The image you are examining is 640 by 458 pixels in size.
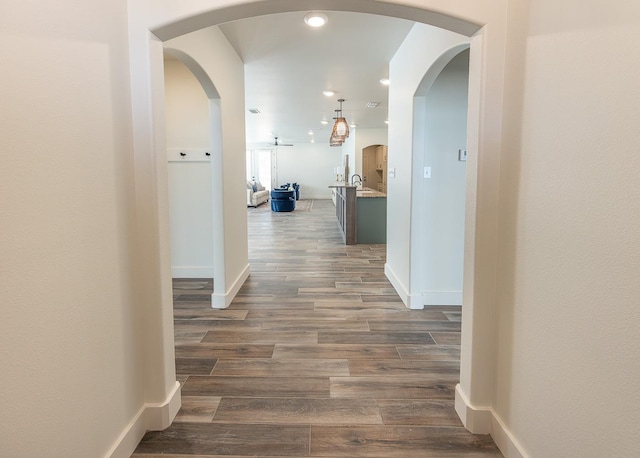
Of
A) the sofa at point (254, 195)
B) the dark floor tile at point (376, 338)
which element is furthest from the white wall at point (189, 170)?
the sofa at point (254, 195)

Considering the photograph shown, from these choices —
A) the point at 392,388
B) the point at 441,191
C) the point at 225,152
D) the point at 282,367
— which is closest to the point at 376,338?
the point at 392,388

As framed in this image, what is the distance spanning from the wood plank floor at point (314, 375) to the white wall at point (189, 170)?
1.41ft

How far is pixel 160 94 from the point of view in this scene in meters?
1.75

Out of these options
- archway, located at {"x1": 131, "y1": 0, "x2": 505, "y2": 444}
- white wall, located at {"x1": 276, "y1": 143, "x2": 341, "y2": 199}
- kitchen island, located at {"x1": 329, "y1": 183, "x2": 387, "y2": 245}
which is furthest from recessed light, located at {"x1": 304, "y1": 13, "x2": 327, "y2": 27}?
white wall, located at {"x1": 276, "y1": 143, "x2": 341, "y2": 199}

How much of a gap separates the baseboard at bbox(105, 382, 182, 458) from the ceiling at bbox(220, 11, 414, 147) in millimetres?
2875

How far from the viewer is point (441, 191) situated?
11.5 feet

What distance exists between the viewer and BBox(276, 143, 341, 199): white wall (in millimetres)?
16547

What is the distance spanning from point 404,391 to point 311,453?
0.71m

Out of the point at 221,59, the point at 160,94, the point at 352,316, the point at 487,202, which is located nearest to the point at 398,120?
the point at 221,59

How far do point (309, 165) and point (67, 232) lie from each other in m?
15.7

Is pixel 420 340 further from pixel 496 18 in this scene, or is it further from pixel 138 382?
pixel 496 18

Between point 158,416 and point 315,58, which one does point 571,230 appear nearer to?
point 158,416

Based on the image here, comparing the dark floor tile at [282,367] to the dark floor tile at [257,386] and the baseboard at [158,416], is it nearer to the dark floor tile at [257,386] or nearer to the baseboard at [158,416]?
the dark floor tile at [257,386]

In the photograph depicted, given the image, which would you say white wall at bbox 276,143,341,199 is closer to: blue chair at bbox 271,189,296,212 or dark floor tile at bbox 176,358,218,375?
blue chair at bbox 271,189,296,212
